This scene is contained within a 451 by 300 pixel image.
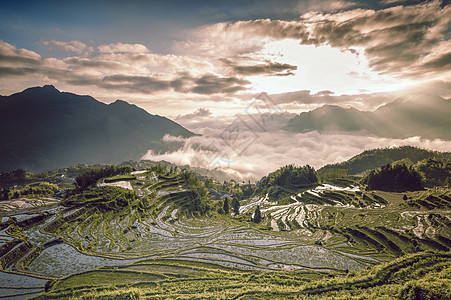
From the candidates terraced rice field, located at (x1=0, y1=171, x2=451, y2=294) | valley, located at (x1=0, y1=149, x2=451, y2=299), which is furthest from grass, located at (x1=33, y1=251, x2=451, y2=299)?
terraced rice field, located at (x1=0, y1=171, x2=451, y2=294)

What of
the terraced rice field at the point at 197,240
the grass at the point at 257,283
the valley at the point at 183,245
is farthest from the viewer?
the terraced rice field at the point at 197,240

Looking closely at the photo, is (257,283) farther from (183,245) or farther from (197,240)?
(197,240)

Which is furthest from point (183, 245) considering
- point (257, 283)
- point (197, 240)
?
point (257, 283)

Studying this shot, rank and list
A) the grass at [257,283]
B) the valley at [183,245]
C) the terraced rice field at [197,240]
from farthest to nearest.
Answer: the terraced rice field at [197,240] → the valley at [183,245] → the grass at [257,283]

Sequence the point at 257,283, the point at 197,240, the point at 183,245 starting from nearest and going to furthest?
the point at 257,283
the point at 183,245
the point at 197,240

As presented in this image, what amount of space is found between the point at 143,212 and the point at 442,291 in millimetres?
67131

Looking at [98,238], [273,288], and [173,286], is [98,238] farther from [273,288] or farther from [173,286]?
[273,288]

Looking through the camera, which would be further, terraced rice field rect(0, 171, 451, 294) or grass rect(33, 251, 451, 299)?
terraced rice field rect(0, 171, 451, 294)

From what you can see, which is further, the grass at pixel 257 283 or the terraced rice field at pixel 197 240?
the terraced rice field at pixel 197 240

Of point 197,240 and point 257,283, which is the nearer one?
point 257,283

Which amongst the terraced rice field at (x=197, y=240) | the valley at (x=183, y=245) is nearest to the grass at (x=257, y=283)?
the valley at (x=183, y=245)

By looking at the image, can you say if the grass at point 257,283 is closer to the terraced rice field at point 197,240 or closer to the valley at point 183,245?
the valley at point 183,245

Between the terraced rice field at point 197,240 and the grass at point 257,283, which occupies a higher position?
the grass at point 257,283

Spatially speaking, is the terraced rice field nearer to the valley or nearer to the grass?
the valley
